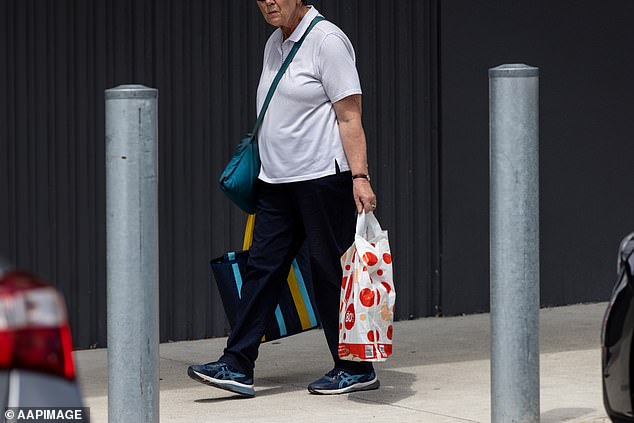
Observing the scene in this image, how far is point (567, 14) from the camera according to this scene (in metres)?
8.99

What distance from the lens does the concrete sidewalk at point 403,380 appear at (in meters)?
6.13

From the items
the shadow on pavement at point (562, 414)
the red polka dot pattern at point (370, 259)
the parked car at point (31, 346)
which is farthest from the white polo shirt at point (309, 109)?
the parked car at point (31, 346)

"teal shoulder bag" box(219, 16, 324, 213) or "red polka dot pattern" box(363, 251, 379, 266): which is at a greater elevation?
"teal shoulder bag" box(219, 16, 324, 213)

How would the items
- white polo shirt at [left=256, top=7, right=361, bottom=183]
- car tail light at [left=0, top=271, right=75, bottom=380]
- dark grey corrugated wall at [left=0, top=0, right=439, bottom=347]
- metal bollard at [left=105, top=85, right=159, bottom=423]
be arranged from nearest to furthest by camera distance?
car tail light at [left=0, top=271, right=75, bottom=380] < metal bollard at [left=105, top=85, right=159, bottom=423] < white polo shirt at [left=256, top=7, right=361, bottom=183] < dark grey corrugated wall at [left=0, top=0, right=439, bottom=347]

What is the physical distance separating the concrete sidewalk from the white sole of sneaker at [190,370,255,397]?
0.15ft

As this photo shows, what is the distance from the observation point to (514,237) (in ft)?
17.9

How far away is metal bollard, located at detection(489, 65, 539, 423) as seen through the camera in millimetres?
5438

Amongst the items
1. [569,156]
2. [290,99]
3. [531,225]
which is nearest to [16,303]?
[531,225]

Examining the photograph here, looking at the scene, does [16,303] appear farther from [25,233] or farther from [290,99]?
[25,233]

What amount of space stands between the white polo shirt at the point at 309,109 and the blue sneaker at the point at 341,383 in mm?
883

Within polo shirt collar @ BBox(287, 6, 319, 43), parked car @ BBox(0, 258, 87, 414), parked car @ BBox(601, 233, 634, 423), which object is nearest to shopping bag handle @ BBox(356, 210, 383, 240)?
polo shirt collar @ BBox(287, 6, 319, 43)

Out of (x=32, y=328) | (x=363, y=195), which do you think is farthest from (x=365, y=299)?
(x=32, y=328)

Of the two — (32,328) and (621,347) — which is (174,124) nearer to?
(621,347)

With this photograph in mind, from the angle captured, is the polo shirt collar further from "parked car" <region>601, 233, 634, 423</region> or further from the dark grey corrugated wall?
"parked car" <region>601, 233, 634, 423</region>
